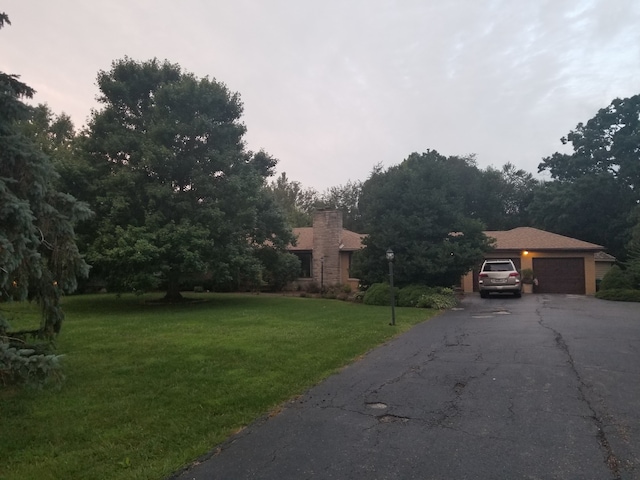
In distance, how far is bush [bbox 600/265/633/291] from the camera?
2069 cm

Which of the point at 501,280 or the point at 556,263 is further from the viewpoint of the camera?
the point at 556,263

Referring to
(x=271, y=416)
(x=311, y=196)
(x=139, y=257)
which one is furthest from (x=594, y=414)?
(x=311, y=196)

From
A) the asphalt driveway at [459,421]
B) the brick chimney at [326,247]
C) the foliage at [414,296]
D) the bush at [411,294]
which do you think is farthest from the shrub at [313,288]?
the asphalt driveway at [459,421]

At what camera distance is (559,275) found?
25.2m

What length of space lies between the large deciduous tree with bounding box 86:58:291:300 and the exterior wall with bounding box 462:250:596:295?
13.3 metres

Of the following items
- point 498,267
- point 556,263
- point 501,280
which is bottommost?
point 501,280

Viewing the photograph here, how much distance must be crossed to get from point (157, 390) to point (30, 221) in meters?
2.58

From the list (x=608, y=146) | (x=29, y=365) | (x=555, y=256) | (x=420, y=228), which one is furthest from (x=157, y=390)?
(x=608, y=146)

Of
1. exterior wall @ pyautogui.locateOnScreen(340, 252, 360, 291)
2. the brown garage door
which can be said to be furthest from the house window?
the brown garage door

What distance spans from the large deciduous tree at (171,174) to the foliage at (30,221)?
872 centimetres

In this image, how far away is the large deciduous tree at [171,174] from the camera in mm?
15844

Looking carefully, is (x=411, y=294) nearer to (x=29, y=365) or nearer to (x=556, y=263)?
(x=556, y=263)

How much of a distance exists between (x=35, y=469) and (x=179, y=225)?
13.0 meters

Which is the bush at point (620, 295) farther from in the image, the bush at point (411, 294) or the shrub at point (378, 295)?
the shrub at point (378, 295)
